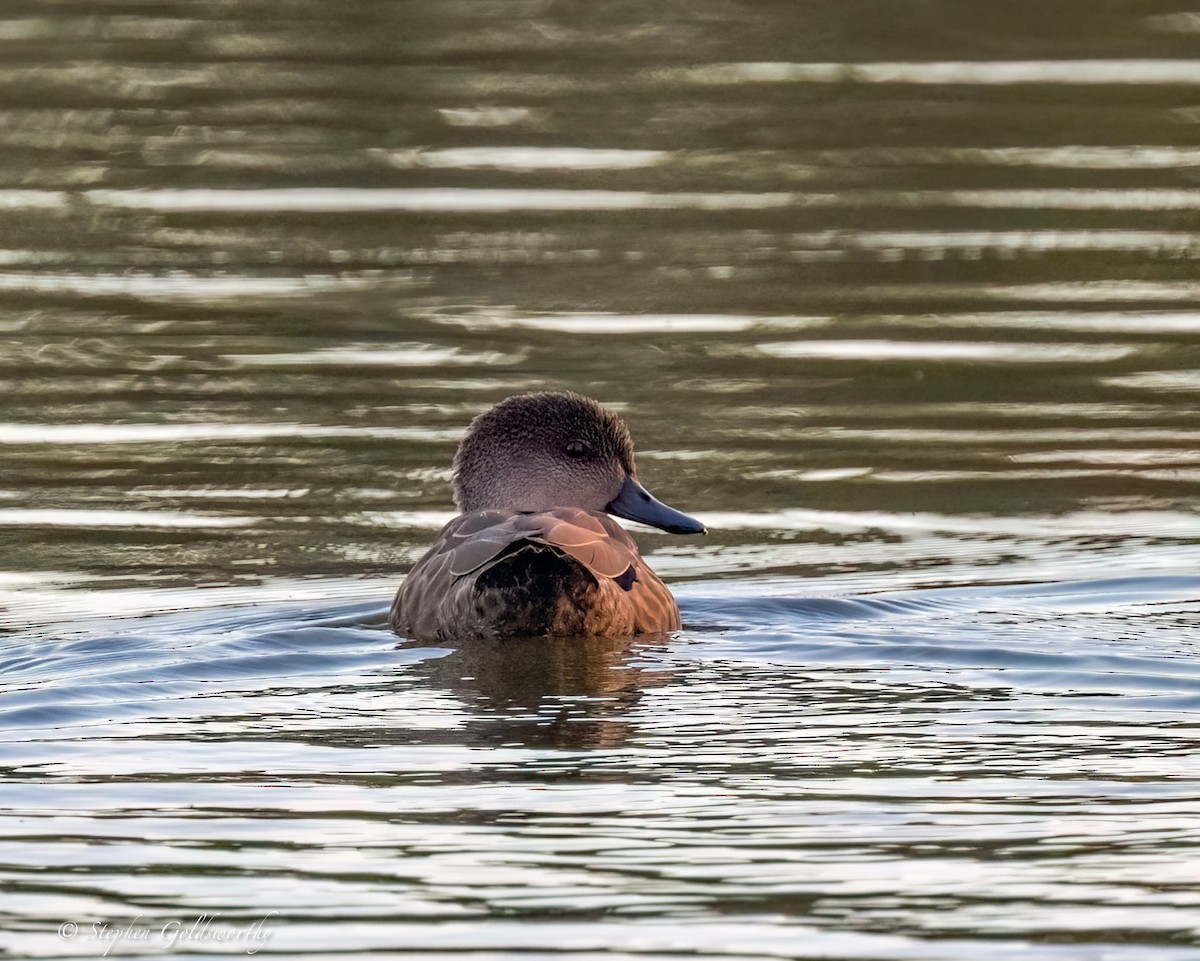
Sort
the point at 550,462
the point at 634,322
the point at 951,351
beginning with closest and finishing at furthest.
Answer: the point at 550,462 < the point at 951,351 < the point at 634,322

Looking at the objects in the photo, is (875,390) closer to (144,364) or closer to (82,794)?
(144,364)

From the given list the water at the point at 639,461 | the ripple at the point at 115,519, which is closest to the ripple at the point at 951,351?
the water at the point at 639,461

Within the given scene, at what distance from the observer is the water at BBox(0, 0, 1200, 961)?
219 inches

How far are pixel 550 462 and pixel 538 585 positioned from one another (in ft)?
4.68

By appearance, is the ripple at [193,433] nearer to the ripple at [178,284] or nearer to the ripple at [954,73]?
the ripple at [178,284]

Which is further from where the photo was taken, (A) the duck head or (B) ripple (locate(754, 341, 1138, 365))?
(B) ripple (locate(754, 341, 1138, 365))

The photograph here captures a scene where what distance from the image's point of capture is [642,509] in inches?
381

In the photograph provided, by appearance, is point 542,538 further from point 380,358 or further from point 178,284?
point 178,284

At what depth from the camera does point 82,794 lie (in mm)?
6293

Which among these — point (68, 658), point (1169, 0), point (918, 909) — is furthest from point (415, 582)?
point (1169, 0)

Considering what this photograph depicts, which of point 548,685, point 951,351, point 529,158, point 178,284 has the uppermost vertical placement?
point 529,158

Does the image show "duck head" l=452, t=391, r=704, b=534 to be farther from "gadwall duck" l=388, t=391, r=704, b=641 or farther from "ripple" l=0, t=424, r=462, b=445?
"ripple" l=0, t=424, r=462, b=445

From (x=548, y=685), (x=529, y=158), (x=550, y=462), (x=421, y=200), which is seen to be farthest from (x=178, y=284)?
(x=548, y=685)

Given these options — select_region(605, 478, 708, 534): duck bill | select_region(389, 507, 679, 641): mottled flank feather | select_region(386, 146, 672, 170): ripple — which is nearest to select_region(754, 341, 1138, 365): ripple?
select_region(386, 146, 672, 170): ripple
